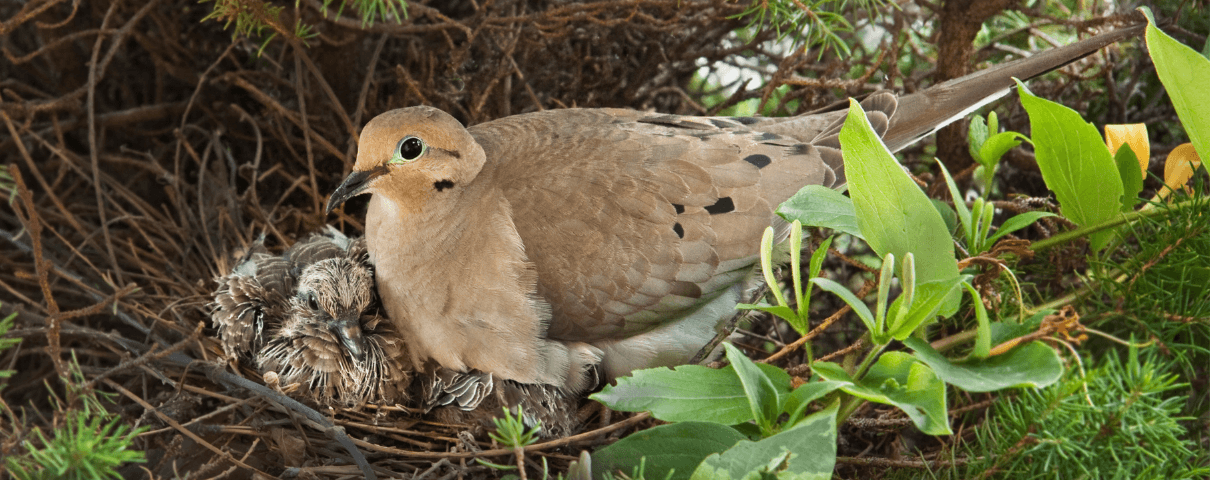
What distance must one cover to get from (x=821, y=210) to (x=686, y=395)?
0.95 feet

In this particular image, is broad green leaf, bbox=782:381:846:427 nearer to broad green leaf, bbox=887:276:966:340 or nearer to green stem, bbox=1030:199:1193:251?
broad green leaf, bbox=887:276:966:340

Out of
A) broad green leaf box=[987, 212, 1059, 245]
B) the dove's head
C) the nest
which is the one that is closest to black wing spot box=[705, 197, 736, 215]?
the nest

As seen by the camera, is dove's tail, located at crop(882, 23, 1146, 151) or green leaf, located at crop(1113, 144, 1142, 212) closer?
green leaf, located at crop(1113, 144, 1142, 212)

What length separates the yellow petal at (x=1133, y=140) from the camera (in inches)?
44.3

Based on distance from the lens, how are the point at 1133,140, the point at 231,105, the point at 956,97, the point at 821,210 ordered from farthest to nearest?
the point at 231,105 < the point at 956,97 < the point at 1133,140 < the point at 821,210

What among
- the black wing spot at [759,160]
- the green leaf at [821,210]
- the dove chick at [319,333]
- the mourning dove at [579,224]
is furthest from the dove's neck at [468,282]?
the green leaf at [821,210]

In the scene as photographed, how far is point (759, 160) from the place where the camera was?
1578 millimetres

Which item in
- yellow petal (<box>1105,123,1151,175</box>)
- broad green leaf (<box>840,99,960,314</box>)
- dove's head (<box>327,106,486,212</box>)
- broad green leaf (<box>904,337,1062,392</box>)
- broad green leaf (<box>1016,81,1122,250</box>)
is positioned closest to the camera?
broad green leaf (<box>904,337,1062,392</box>)

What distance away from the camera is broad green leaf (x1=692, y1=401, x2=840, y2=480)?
81 cm

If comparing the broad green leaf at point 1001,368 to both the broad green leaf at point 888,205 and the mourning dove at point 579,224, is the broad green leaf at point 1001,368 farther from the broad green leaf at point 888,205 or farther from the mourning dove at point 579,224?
the mourning dove at point 579,224

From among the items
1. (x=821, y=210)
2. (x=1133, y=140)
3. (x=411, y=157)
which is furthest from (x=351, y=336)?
(x=1133, y=140)

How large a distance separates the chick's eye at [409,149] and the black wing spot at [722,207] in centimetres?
53

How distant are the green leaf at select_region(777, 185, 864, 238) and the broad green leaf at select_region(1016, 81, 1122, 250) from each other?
0.79 feet

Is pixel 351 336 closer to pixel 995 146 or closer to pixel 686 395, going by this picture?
pixel 686 395
